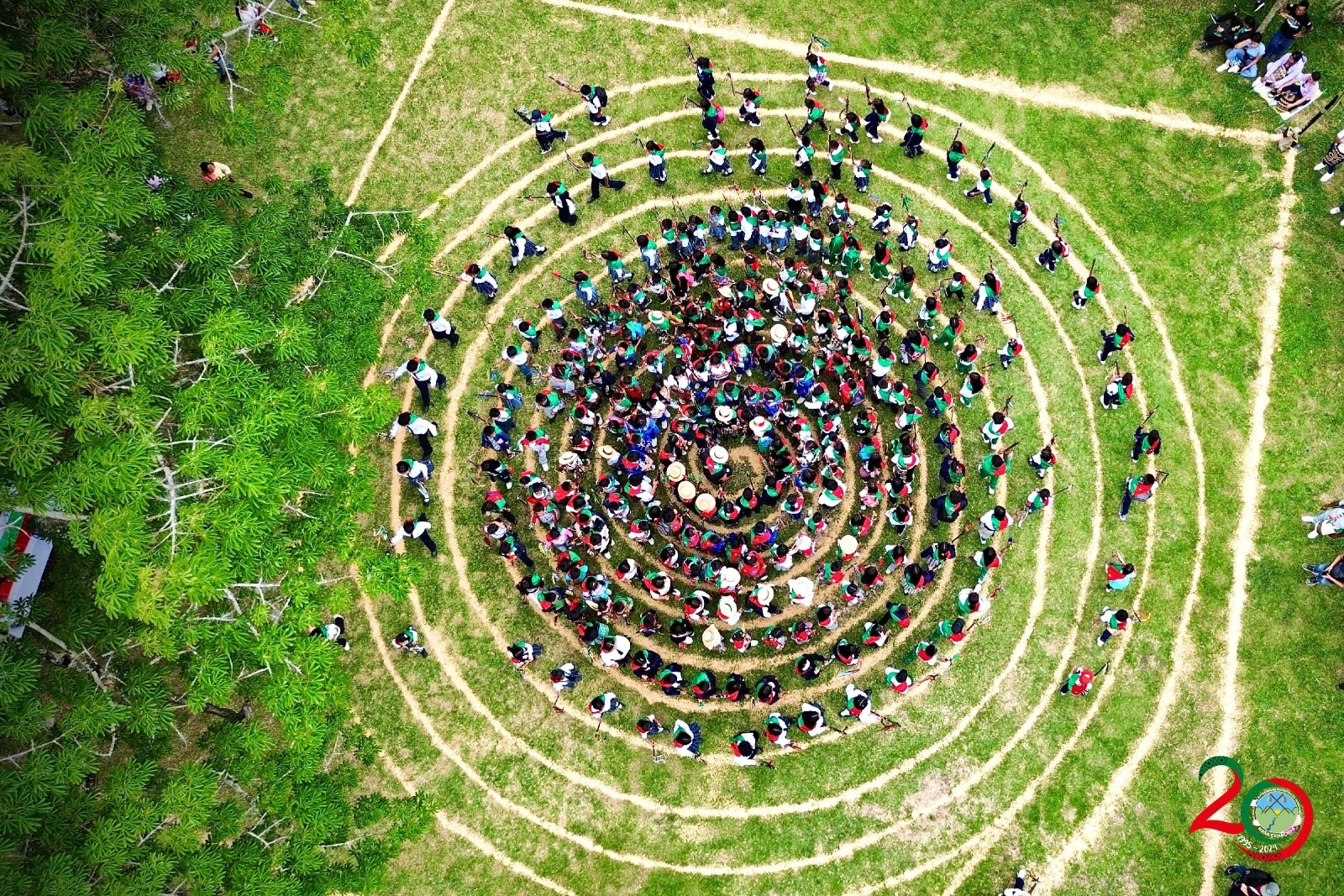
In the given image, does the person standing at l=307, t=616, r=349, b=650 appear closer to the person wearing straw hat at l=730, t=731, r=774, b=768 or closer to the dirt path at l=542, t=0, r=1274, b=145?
the person wearing straw hat at l=730, t=731, r=774, b=768

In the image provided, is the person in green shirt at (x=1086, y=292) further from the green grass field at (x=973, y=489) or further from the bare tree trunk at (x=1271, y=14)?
the bare tree trunk at (x=1271, y=14)

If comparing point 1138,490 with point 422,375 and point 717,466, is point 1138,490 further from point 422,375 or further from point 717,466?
point 422,375

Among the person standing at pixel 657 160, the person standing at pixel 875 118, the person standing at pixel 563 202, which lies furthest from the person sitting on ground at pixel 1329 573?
the person standing at pixel 563 202

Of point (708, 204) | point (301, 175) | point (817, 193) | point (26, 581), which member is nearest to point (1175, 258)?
point (817, 193)

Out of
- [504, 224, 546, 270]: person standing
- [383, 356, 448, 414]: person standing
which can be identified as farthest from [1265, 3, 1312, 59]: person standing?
[383, 356, 448, 414]: person standing

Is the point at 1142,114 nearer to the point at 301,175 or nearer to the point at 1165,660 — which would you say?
the point at 1165,660

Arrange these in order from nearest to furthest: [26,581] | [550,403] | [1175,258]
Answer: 1. [26,581]
2. [550,403]
3. [1175,258]

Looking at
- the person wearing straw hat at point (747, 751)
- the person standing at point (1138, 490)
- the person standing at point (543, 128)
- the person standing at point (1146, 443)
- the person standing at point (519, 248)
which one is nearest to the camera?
the person wearing straw hat at point (747, 751)
